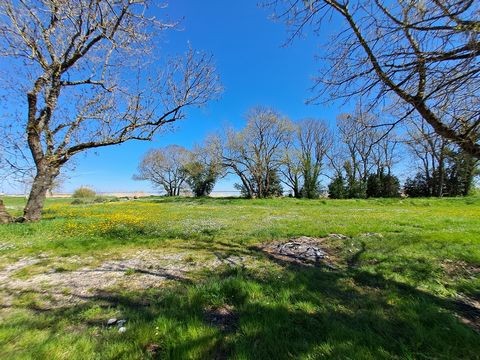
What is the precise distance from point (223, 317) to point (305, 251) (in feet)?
14.3

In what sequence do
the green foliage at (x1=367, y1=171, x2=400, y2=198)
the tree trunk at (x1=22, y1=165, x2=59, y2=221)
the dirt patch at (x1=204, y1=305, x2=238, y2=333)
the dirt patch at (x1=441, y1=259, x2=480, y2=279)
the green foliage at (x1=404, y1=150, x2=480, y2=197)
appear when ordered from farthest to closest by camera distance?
the green foliage at (x1=367, y1=171, x2=400, y2=198) → the green foliage at (x1=404, y1=150, x2=480, y2=197) → the tree trunk at (x1=22, y1=165, x2=59, y2=221) → the dirt patch at (x1=441, y1=259, x2=480, y2=279) → the dirt patch at (x1=204, y1=305, x2=238, y2=333)

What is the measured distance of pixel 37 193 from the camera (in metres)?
12.4

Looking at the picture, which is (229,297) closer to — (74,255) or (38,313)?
(38,313)

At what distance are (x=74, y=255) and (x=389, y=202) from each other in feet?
99.7

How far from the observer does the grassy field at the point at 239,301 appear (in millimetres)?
2945

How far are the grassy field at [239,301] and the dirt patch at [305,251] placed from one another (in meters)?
0.20

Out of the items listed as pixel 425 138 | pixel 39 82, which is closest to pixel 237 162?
pixel 39 82

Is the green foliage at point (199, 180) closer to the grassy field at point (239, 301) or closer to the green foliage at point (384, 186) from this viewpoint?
the green foliage at point (384, 186)

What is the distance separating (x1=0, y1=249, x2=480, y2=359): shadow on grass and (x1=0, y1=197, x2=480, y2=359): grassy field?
19 mm

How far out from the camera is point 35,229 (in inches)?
403

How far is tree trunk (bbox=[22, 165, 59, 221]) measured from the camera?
12.3m

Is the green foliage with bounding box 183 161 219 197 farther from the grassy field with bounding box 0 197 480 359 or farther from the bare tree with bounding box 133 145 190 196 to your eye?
the grassy field with bounding box 0 197 480 359

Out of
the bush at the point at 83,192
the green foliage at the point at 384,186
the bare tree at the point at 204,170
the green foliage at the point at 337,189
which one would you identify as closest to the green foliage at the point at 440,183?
the green foliage at the point at 384,186

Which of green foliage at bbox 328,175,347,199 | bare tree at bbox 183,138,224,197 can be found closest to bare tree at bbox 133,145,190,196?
bare tree at bbox 183,138,224,197
